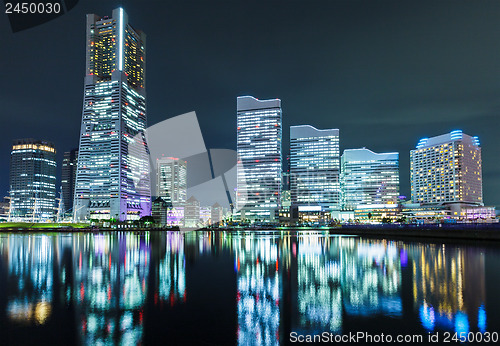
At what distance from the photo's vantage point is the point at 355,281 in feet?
69.7

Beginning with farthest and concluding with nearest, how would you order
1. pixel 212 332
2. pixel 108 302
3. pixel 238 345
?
pixel 108 302, pixel 212 332, pixel 238 345

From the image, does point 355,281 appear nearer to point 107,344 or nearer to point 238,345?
point 238,345

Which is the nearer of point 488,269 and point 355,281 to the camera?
point 355,281

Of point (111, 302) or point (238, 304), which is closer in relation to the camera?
point (238, 304)

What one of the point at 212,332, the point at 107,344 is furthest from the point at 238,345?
the point at 107,344

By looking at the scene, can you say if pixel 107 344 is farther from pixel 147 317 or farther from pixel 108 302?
pixel 108 302

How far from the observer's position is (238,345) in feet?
35.1

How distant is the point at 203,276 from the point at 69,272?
8977mm

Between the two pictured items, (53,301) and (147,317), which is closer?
(147,317)

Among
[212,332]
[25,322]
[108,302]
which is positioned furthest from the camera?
[108,302]

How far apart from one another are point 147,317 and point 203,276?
1003 cm

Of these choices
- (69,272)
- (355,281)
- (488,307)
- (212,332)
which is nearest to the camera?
(212,332)

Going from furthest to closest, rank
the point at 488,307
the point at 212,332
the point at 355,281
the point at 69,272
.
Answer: the point at 69,272 → the point at 355,281 → the point at 488,307 → the point at 212,332

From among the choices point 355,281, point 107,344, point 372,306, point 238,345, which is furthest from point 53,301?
point 355,281
